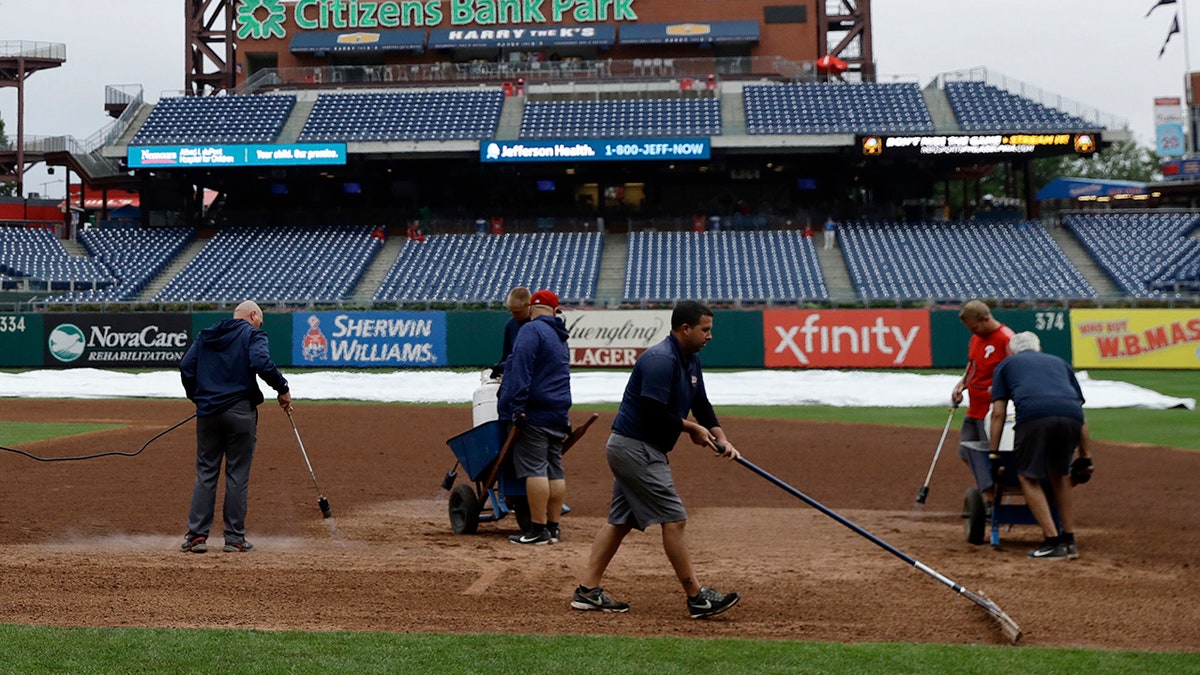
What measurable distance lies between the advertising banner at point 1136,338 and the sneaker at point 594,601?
29.8 m

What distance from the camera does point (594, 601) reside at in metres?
7.66

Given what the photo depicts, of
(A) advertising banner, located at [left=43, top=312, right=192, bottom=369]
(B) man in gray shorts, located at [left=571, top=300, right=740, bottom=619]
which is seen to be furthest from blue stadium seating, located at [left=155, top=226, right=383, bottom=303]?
(B) man in gray shorts, located at [left=571, top=300, right=740, bottom=619]

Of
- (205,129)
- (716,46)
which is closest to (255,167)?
(205,129)

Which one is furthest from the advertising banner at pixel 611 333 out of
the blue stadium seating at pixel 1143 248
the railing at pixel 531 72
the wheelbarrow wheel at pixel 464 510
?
the wheelbarrow wheel at pixel 464 510

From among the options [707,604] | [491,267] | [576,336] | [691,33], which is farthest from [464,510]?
[691,33]

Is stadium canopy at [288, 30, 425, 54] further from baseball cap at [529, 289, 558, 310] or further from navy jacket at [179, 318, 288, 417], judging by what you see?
baseball cap at [529, 289, 558, 310]

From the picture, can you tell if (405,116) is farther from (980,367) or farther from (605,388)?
(980,367)

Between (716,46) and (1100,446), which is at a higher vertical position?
(716,46)

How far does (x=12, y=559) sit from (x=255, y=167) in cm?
3911

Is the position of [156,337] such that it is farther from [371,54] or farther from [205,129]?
[371,54]

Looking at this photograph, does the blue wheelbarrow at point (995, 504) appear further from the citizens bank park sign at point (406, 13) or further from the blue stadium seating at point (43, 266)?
the citizens bank park sign at point (406, 13)

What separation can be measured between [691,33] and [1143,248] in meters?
19.3

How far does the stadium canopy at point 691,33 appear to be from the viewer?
50.3 m

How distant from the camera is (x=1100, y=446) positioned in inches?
710
